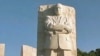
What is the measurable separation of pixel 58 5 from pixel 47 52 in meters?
1.96

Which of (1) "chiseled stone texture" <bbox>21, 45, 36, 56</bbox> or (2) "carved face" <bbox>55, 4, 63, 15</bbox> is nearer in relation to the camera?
(2) "carved face" <bbox>55, 4, 63, 15</bbox>

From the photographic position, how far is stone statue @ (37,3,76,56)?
468 inches

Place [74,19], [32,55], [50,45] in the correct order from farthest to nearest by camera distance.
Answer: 1. [32,55]
2. [74,19]
3. [50,45]

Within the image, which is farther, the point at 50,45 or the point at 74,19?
the point at 74,19

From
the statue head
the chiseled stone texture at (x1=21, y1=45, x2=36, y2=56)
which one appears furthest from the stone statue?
the chiseled stone texture at (x1=21, y1=45, x2=36, y2=56)

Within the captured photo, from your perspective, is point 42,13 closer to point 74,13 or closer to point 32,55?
point 74,13

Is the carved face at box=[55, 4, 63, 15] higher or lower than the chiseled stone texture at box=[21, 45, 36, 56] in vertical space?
higher

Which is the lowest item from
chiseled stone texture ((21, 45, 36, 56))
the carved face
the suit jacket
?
chiseled stone texture ((21, 45, 36, 56))

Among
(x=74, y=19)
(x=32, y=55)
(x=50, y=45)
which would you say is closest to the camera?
(x=50, y=45)

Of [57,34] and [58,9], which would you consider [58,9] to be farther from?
[57,34]

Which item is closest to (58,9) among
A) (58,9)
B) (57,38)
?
(58,9)

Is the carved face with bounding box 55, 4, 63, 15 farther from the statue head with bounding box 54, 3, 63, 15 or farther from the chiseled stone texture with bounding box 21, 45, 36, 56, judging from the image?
the chiseled stone texture with bounding box 21, 45, 36, 56

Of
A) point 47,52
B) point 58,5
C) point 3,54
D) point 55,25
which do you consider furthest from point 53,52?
point 3,54

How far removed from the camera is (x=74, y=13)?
12.8m
